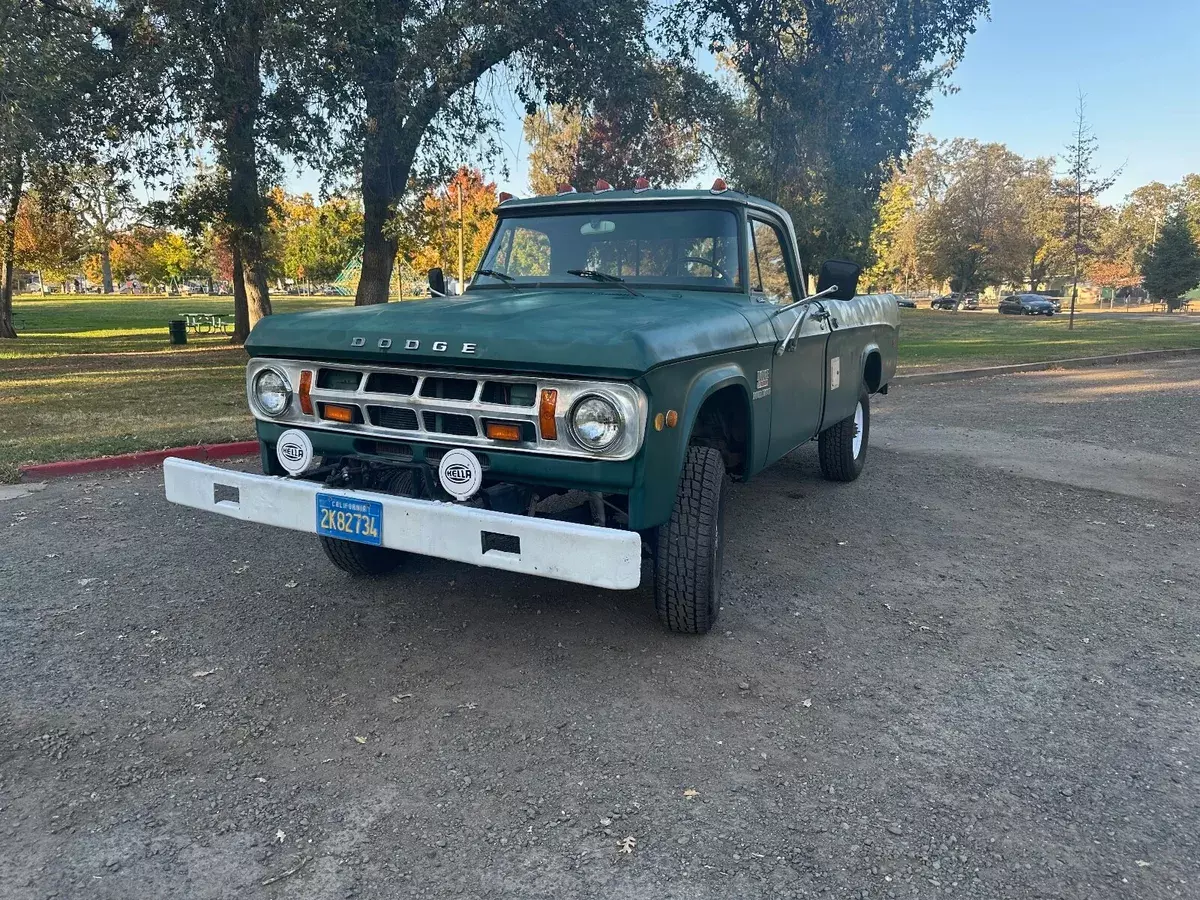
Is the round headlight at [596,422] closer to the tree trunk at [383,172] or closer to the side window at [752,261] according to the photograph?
the side window at [752,261]

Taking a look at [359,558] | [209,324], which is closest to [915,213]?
[209,324]

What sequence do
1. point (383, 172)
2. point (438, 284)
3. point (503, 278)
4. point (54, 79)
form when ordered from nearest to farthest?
point (503, 278) → point (438, 284) → point (54, 79) → point (383, 172)

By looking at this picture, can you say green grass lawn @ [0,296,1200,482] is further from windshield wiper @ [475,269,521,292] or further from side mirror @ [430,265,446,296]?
windshield wiper @ [475,269,521,292]

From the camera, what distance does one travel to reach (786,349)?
4633 mm

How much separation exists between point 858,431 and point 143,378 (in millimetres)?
11229

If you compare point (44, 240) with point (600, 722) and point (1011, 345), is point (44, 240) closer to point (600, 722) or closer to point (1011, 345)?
point (1011, 345)

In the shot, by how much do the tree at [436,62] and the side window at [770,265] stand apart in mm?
7460

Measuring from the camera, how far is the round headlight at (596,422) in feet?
10.6

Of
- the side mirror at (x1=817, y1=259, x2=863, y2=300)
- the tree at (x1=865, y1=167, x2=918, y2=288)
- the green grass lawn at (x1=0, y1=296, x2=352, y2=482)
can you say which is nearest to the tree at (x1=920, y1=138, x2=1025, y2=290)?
the tree at (x1=865, y1=167, x2=918, y2=288)

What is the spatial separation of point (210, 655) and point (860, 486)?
4766 mm

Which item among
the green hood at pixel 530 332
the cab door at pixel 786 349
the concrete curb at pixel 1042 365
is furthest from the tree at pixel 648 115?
the concrete curb at pixel 1042 365

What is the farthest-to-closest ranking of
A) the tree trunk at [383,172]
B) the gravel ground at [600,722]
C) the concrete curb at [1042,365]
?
the concrete curb at [1042,365]
the tree trunk at [383,172]
the gravel ground at [600,722]

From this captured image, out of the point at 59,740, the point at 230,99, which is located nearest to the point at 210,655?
the point at 59,740

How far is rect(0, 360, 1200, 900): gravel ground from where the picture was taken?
2.45m
